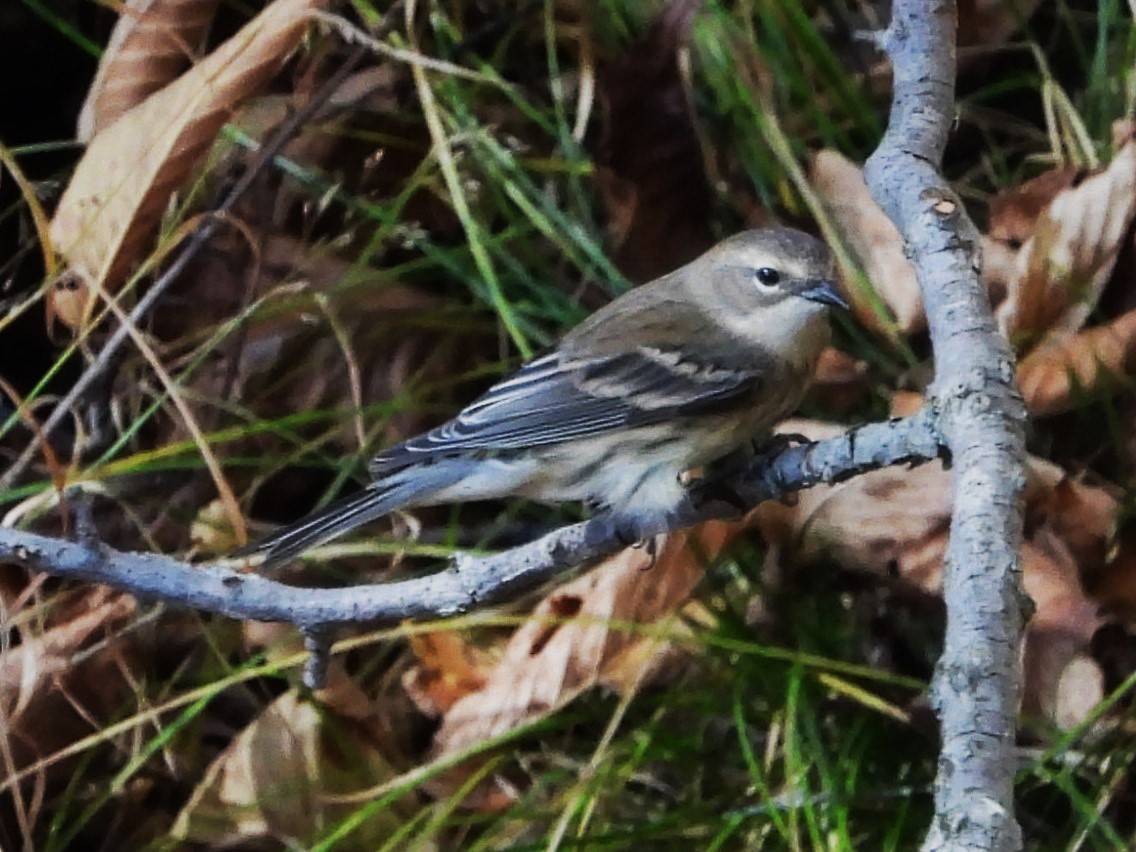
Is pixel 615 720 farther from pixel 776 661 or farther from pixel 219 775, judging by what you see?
pixel 219 775

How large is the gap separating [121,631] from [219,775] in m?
0.19

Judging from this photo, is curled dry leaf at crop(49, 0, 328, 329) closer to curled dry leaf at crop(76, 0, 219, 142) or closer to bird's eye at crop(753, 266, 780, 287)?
curled dry leaf at crop(76, 0, 219, 142)

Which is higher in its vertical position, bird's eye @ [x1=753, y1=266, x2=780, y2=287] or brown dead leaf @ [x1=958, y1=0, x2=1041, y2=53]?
brown dead leaf @ [x1=958, y1=0, x2=1041, y2=53]

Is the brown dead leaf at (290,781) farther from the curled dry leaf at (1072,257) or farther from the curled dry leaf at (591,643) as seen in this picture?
the curled dry leaf at (1072,257)

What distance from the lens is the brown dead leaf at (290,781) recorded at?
1462 millimetres

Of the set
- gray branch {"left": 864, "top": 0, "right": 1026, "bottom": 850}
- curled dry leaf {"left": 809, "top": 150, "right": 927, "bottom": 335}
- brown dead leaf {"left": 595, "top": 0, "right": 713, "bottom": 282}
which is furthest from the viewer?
brown dead leaf {"left": 595, "top": 0, "right": 713, "bottom": 282}

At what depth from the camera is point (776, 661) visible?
4.67ft

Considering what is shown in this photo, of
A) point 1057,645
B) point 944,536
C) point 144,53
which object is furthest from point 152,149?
point 1057,645

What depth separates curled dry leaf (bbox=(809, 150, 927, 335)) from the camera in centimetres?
157

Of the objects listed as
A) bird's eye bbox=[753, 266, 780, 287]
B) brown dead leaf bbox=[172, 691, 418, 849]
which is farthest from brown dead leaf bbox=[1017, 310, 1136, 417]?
brown dead leaf bbox=[172, 691, 418, 849]

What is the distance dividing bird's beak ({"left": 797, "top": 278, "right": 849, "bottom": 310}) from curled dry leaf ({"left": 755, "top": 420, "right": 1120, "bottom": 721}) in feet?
0.45

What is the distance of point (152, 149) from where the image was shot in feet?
4.84

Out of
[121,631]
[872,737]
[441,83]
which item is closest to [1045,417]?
[872,737]

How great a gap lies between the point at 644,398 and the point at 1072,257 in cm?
50
